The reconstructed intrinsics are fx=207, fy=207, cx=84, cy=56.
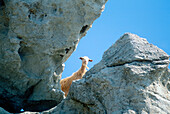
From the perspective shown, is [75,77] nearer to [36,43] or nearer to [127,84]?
[36,43]

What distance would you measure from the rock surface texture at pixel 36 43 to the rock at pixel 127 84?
1315 millimetres

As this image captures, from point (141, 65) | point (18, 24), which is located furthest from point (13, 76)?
point (141, 65)

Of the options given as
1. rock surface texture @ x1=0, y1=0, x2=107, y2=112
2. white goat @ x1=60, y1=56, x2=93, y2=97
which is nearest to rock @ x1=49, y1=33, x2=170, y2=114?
rock surface texture @ x1=0, y1=0, x2=107, y2=112

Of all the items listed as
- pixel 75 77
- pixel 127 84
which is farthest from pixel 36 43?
pixel 75 77

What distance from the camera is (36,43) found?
4.25 m

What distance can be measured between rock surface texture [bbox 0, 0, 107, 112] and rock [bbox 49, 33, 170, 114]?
1.32m

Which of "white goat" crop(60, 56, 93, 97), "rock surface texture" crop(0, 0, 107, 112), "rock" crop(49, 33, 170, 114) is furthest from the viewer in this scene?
"white goat" crop(60, 56, 93, 97)

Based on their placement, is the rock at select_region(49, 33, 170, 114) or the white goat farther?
the white goat

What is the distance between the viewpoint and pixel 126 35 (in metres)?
3.42

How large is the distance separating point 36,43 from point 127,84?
7.45ft

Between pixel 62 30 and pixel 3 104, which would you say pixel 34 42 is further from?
pixel 3 104

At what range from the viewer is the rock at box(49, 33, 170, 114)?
102 inches

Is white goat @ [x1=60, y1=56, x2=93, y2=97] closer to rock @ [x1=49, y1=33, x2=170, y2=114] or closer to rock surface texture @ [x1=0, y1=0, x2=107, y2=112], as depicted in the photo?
rock surface texture @ [x1=0, y1=0, x2=107, y2=112]

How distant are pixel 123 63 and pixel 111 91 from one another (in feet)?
1.46
